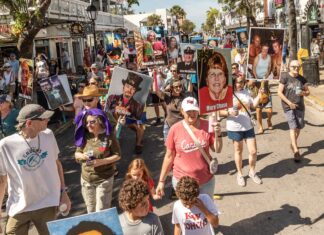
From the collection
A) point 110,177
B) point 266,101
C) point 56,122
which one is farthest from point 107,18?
point 110,177

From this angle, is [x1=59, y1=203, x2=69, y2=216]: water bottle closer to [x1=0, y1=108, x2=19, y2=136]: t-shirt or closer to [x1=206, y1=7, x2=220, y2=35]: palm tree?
[x1=0, y1=108, x2=19, y2=136]: t-shirt

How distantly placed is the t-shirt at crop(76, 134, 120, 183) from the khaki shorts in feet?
2.31

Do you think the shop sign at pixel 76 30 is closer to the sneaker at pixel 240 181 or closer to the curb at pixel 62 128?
the curb at pixel 62 128

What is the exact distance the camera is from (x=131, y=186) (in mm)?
3123

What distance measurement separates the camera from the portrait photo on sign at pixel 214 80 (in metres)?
4.99

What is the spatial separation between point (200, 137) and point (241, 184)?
2.52 metres

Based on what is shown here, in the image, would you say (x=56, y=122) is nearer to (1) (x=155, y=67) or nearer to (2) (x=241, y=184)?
(1) (x=155, y=67)

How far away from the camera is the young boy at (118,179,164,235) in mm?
3090

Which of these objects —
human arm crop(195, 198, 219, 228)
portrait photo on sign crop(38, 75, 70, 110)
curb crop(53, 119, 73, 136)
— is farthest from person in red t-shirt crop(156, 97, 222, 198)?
curb crop(53, 119, 73, 136)

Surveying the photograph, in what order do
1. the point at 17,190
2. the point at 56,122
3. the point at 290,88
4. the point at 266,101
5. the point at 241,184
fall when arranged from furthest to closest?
the point at 56,122 < the point at 266,101 < the point at 290,88 < the point at 241,184 < the point at 17,190

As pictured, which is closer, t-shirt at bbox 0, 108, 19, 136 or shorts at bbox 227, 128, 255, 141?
t-shirt at bbox 0, 108, 19, 136

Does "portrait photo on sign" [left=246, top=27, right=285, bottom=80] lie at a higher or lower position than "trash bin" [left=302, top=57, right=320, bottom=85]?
higher

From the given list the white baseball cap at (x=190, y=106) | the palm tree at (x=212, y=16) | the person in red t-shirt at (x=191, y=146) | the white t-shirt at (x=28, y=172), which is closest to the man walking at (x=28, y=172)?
the white t-shirt at (x=28, y=172)

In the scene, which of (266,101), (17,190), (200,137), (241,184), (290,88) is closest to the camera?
(17,190)
